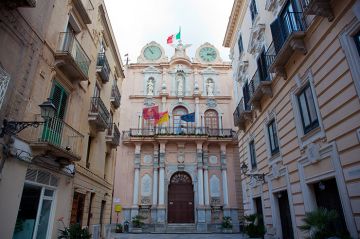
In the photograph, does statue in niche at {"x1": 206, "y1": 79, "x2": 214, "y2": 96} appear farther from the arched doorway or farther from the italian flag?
the arched doorway

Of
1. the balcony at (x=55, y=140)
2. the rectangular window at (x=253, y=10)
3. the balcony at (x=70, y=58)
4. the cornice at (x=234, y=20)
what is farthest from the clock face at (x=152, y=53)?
the balcony at (x=55, y=140)

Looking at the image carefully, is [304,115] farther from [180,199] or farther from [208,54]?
[208,54]

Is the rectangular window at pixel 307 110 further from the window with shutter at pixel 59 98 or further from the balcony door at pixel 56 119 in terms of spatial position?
the window with shutter at pixel 59 98

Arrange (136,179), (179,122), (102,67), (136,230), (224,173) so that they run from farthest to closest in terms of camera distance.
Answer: (179,122) < (224,173) < (136,179) < (136,230) < (102,67)

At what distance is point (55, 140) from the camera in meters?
8.18

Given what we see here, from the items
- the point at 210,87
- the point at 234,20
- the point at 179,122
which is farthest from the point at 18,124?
the point at 210,87

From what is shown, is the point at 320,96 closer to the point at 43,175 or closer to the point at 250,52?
the point at 250,52

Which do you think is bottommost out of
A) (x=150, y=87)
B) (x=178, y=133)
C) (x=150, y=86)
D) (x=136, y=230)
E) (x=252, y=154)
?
(x=136, y=230)

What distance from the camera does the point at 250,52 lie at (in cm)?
1325

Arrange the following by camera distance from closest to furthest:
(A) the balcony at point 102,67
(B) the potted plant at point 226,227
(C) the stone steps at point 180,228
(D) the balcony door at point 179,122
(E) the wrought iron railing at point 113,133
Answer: (A) the balcony at point 102,67, (E) the wrought iron railing at point 113,133, (B) the potted plant at point 226,227, (C) the stone steps at point 180,228, (D) the balcony door at point 179,122

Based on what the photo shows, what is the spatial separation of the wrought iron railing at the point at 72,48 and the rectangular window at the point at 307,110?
25.3 ft

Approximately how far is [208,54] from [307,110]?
22.8m

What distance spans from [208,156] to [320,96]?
18.6m

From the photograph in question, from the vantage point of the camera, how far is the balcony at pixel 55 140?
7.01m
